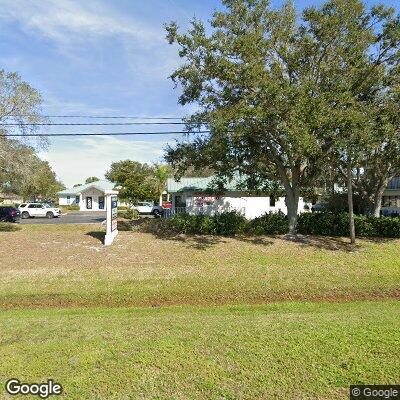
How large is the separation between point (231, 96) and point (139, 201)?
26.9 m

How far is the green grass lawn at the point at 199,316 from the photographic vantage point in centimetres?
471

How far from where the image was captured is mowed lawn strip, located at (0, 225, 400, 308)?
33.1 feet

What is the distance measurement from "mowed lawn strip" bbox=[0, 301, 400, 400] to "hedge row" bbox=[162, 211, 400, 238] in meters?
9.63

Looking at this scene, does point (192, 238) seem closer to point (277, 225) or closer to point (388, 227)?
point (277, 225)

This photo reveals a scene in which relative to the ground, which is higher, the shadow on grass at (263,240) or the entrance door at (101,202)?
the entrance door at (101,202)

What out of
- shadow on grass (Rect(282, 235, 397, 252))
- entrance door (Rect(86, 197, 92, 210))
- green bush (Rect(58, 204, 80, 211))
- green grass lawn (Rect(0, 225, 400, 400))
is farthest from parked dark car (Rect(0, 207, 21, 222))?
shadow on grass (Rect(282, 235, 397, 252))

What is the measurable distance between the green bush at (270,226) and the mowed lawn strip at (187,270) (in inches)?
33.4

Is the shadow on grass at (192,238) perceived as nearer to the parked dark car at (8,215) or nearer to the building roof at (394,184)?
the parked dark car at (8,215)

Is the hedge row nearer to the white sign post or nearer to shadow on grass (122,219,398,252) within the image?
shadow on grass (122,219,398,252)

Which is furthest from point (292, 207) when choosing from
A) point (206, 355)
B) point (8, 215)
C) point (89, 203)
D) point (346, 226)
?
point (89, 203)

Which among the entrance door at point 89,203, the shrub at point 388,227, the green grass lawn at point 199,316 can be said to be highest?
the entrance door at point 89,203

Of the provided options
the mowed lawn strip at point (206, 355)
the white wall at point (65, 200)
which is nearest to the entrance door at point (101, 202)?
the white wall at point (65, 200)

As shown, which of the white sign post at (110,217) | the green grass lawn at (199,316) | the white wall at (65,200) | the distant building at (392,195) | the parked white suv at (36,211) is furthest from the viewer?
the white wall at (65,200)

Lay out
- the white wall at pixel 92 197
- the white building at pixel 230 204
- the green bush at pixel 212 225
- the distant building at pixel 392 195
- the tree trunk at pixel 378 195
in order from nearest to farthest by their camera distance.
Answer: the green bush at pixel 212 225 → the tree trunk at pixel 378 195 → the white building at pixel 230 204 → the distant building at pixel 392 195 → the white wall at pixel 92 197
